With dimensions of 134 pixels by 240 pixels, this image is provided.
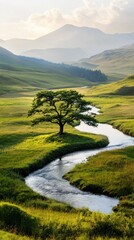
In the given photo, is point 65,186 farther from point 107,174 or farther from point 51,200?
point 51,200

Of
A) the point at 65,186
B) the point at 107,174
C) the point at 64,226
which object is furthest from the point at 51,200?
the point at 64,226

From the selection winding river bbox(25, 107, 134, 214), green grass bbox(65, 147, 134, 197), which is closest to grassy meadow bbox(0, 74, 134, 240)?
green grass bbox(65, 147, 134, 197)

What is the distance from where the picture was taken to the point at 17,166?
57.8 metres

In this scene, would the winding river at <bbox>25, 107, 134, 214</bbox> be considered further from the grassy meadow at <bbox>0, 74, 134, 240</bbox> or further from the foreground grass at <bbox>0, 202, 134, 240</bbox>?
the foreground grass at <bbox>0, 202, 134, 240</bbox>

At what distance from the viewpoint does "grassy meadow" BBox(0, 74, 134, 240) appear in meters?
29.0

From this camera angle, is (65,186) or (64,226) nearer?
(64,226)

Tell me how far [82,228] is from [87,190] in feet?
59.4

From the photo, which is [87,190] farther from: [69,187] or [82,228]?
[82,228]

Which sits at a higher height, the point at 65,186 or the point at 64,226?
the point at 64,226

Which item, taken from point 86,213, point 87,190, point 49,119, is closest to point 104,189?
point 87,190

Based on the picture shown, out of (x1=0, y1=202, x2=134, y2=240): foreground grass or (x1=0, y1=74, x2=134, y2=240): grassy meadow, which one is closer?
(x1=0, y1=202, x2=134, y2=240): foreground grass

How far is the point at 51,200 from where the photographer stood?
4272 centimetres

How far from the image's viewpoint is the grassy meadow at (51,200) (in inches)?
1144

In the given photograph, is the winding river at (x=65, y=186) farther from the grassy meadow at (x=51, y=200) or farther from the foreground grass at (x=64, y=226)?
the foreground grass at (x=64, y=226)
